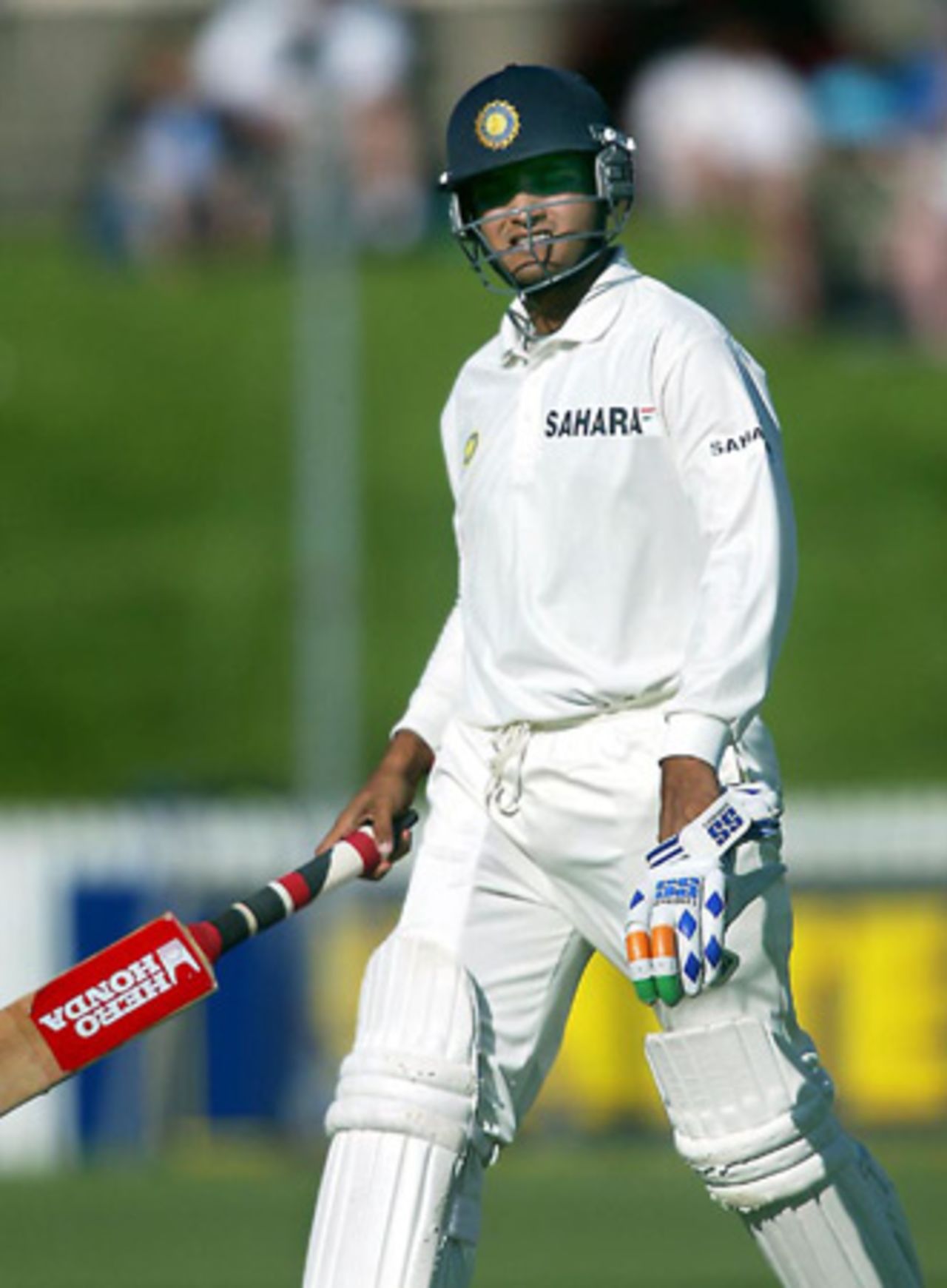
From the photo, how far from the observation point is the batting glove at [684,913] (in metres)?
4.74

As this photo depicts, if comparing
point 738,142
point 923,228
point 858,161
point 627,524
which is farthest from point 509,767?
point 738,142

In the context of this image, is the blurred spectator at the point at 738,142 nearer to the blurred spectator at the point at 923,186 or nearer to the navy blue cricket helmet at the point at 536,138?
the blurred spectator at the point at 923,186

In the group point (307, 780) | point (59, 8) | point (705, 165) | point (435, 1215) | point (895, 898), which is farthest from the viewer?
point (59, 8)

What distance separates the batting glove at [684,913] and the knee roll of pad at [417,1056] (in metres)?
0.40

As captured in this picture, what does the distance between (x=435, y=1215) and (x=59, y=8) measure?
1840 centimetres

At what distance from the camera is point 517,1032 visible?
523 cm

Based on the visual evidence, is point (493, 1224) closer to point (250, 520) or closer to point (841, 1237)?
point (841, 1237)

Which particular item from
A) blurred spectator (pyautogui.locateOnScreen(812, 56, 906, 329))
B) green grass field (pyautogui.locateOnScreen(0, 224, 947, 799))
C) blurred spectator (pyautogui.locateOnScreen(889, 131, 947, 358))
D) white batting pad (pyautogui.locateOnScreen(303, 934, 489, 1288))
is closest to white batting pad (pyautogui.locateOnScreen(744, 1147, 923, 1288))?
white batting pad (pyautogui.locateOnScreen(303, 934, 489, 1288))

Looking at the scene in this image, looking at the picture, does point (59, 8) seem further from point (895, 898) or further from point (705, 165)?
point (895, 898)

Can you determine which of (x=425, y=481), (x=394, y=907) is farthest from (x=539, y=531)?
(x=425, y=481)

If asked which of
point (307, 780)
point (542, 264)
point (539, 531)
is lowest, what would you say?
point (307, 780)

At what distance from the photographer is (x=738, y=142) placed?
67.6ft

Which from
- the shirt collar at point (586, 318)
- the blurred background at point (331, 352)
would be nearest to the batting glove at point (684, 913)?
the shirt collar at point (586, 318)

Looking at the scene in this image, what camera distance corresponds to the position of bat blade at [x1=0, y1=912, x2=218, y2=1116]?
5.11m
